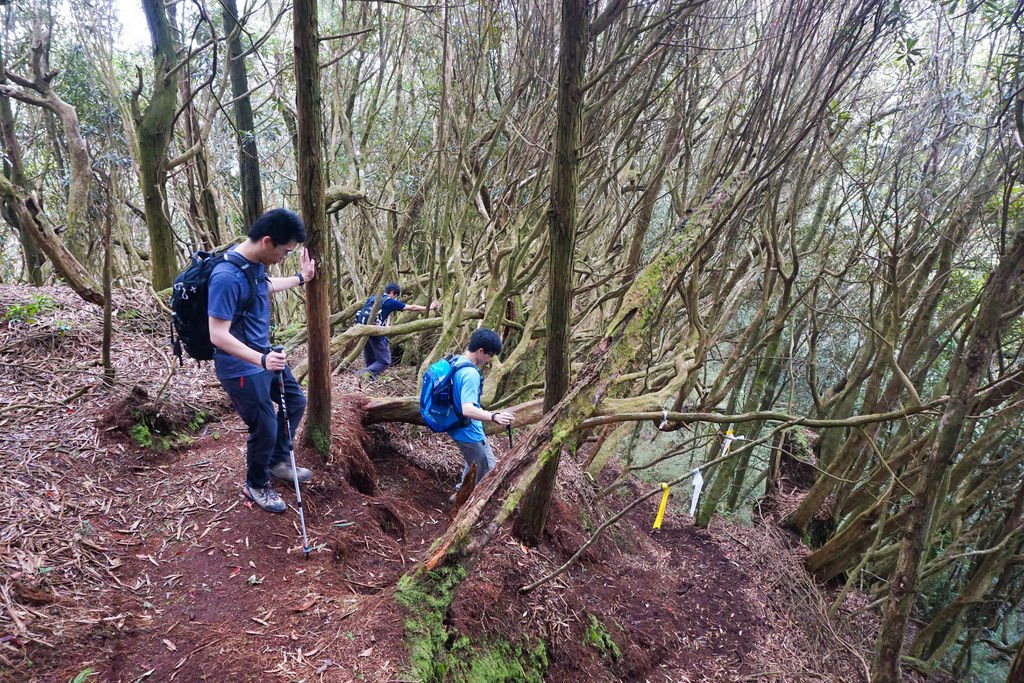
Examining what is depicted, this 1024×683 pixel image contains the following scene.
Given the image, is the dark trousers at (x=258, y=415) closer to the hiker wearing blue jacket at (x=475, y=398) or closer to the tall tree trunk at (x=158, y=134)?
the hiker wearing blue jacket at (x=475, y=398)

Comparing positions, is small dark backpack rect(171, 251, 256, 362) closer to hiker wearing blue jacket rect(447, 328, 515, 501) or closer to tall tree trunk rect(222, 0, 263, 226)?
hiker wearing blue jacket rect(447, 328, 515, 501)

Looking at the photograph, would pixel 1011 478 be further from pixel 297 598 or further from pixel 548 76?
pixel 297 598

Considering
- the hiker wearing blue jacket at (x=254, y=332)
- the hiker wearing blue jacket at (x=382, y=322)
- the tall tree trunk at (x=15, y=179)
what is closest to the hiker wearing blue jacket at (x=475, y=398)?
the hiker wearing blue jacket at (x=254, y=332)

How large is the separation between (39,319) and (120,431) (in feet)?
5.51

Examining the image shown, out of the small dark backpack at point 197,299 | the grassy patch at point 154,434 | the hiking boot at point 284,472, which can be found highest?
the small dark backpack at point 197,299

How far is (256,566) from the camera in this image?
304cm

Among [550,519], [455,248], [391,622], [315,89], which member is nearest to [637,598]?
[550,519]

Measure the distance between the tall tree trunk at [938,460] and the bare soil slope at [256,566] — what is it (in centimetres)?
188

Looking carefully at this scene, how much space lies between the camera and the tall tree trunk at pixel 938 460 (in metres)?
2.56

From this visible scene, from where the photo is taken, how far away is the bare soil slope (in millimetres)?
2412

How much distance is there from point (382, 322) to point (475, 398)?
149 inches

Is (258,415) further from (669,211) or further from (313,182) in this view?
(669,211)

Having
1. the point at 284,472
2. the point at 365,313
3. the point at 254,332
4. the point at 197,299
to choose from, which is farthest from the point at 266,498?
the point at 365,313

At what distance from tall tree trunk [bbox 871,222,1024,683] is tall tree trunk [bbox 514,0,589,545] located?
1.89 m
